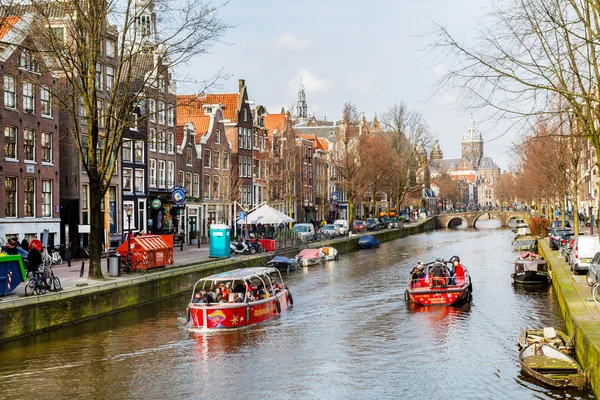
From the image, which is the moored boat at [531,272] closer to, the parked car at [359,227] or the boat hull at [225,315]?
the boat hull at [225,315]

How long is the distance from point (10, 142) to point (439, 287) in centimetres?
2562

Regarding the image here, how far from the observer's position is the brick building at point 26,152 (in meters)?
41.4

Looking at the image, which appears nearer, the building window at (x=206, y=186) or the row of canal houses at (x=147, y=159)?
the row of canal houses at (x=147, y=159)

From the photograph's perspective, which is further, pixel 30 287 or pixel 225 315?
pixel 30 287

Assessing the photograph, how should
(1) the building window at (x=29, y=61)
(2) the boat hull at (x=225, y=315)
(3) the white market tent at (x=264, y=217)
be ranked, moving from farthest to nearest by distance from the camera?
(3) the white market tent at (x=264, y=217) → (1) the building window at (x=29, y=61) → (2) the boat hull at (x=225, y=315)

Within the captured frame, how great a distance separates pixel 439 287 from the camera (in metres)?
32.7

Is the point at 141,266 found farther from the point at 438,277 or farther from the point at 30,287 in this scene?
the point at 438,277

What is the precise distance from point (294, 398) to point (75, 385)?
614 cm

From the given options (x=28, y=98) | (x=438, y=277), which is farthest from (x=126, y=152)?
(x=438, y=277)

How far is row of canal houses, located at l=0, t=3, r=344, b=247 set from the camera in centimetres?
4166

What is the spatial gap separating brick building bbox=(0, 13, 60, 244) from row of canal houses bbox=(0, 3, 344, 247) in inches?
2.4

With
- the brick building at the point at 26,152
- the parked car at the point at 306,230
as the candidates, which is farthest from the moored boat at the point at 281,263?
the parked car at the point at 306,230

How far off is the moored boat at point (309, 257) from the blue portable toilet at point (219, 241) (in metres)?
7.23

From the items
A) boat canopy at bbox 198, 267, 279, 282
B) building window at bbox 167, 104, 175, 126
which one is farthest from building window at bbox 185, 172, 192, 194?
boat canopy at bbox 198, 267, 279, 282
